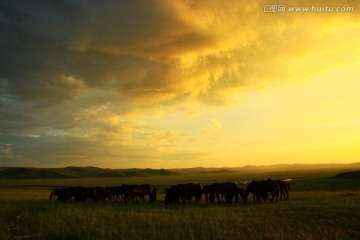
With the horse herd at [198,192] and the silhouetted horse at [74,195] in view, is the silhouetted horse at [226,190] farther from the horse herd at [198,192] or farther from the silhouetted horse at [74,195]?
the silhouetted horse at [74,195]

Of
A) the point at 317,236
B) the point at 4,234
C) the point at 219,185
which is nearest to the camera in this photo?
the point at 317,236

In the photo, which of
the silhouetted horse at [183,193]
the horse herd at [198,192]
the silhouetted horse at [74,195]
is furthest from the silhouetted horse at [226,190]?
the silhouetted horse at [74,195]

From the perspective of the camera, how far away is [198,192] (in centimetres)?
3406

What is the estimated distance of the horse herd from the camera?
31.5 m

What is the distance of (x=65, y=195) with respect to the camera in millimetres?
37812

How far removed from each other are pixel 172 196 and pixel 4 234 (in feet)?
61.3

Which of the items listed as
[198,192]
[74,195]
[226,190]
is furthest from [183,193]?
[74,195]

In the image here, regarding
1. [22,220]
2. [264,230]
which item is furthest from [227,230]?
[22,220]

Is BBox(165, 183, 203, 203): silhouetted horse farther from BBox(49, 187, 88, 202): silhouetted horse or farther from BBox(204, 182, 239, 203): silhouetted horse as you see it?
BBox(49, 187, 88, 202): silhouetted horse

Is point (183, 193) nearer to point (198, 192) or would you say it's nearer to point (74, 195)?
point (198, 192)

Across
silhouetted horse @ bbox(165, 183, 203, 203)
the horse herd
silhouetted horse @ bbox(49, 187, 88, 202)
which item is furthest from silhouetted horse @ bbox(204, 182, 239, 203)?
silhouetted horse @ bbox(49, 187, 88, 202)

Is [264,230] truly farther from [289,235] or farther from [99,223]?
[99,223]

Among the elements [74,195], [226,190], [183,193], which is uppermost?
[226,190]

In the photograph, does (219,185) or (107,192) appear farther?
(107,192)
